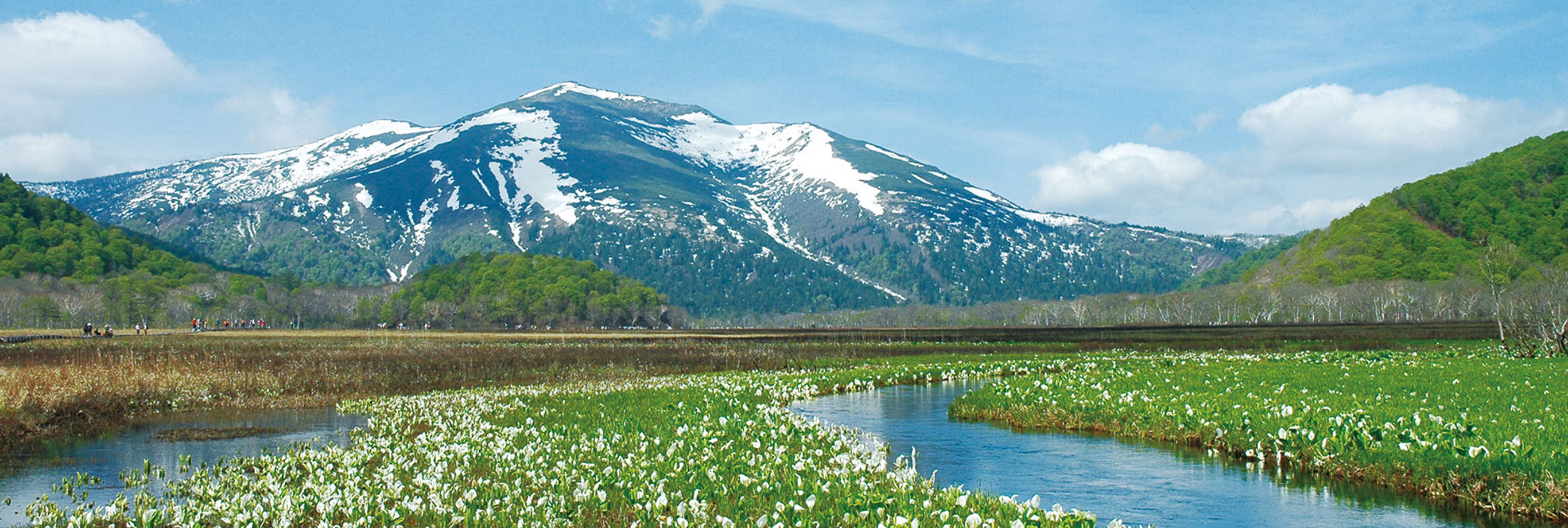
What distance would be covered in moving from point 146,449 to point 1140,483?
→ 26443 mm

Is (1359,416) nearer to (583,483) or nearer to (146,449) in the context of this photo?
(583,483)

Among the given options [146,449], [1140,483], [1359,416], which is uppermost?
[1359,416]

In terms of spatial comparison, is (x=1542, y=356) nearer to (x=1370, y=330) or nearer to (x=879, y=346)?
(x=879, y=346)

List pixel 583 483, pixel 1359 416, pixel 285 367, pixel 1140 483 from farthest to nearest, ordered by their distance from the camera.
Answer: pixel 285 367, pixel 1359 416, pixel 1140 483, pixel 583 483

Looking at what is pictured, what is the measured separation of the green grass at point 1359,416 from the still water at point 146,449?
2138 cm

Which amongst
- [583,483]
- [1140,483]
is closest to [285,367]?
[583,483]

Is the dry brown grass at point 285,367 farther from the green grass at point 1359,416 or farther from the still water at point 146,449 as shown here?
the green grass at point 1359,416

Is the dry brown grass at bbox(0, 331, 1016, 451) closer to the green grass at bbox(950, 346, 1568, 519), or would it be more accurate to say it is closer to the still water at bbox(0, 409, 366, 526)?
the still water at bbox(0, 409, 366, 526)

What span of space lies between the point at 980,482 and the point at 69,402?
104ft

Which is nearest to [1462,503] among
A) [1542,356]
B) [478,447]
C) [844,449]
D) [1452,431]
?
[1452,431]

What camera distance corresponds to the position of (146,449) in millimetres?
28844

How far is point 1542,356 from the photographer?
5334cm

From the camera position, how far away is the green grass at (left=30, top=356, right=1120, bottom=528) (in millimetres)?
14906

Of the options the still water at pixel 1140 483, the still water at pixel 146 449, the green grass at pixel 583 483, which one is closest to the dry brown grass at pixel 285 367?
the still water at pixel 146 449
